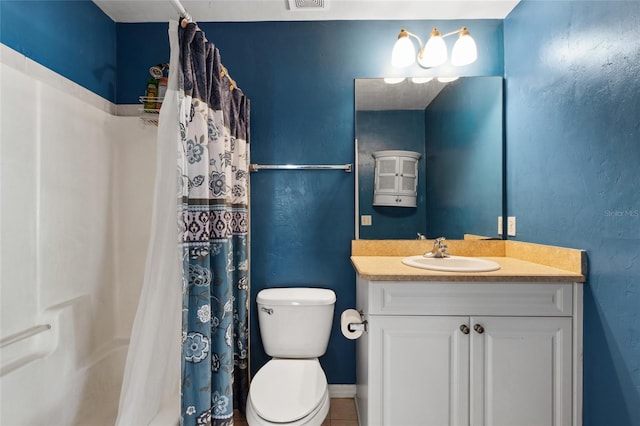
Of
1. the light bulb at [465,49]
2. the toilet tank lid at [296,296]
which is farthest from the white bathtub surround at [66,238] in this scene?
the light bulb at [465,49]

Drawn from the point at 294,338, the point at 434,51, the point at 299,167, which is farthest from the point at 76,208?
the point at 434,51

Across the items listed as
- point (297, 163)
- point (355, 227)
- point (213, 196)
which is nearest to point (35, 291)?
point (213, 196)

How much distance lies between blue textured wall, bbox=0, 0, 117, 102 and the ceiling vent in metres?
1.13

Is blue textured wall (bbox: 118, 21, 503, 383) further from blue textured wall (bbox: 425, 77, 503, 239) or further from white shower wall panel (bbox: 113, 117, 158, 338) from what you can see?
white shower wall panel (bbox: 113, 117, 158, 338)

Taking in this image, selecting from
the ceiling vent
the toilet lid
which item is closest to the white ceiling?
the ceiling vent

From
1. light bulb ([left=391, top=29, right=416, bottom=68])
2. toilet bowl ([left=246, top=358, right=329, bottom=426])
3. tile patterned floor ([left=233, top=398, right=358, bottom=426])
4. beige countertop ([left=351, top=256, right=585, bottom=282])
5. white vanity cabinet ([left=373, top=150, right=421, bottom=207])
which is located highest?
light bulb ([left=391, top=29, right=416, bottom=68])

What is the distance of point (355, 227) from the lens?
6.40ft

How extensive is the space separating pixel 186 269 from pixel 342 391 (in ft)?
4.56

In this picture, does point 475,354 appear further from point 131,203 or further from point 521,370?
point 131,203

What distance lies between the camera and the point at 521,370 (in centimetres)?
128

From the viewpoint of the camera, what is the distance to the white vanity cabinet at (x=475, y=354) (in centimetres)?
128

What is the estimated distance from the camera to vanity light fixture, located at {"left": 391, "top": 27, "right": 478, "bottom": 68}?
5.91 ft

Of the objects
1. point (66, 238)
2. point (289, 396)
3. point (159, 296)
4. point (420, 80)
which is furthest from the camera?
point (420, 80)

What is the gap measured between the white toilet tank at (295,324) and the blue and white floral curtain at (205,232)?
45 cm
